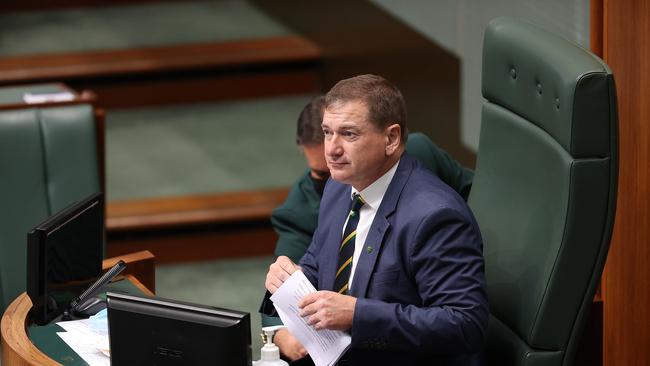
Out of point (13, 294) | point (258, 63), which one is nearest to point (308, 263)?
point (13, 294)

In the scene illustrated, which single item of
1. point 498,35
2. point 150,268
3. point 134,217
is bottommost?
point 134,217

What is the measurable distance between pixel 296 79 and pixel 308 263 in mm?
3707

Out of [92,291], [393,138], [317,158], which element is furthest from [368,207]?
[92,291]

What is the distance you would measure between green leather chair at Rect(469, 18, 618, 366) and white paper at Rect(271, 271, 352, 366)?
0.37 meters

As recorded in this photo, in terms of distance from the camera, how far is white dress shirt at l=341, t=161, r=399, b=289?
2564 millimetres

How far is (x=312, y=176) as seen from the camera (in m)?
3.34

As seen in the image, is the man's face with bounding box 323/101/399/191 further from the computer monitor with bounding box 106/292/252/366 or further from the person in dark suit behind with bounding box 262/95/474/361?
the person in dark suit behind with bounding box 262/95/474/361

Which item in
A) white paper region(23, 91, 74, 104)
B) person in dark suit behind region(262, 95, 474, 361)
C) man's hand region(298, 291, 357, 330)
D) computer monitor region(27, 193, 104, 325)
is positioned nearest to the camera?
man's hand region(298, 291, 357, 330)

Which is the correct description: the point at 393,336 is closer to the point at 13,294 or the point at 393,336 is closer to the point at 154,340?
the point at 154,340

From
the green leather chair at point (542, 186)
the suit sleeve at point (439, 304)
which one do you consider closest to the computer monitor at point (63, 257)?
the suit sleeve at point (439, 304)

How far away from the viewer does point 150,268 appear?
328 centimetres

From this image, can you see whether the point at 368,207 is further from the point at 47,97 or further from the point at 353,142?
the point at 47,97

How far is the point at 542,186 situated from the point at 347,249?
16.7 inches

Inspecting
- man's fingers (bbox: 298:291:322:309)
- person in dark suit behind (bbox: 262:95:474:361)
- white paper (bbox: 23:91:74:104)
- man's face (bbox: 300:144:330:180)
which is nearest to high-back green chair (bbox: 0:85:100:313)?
white paper (bbox: 23:91:74:104)
